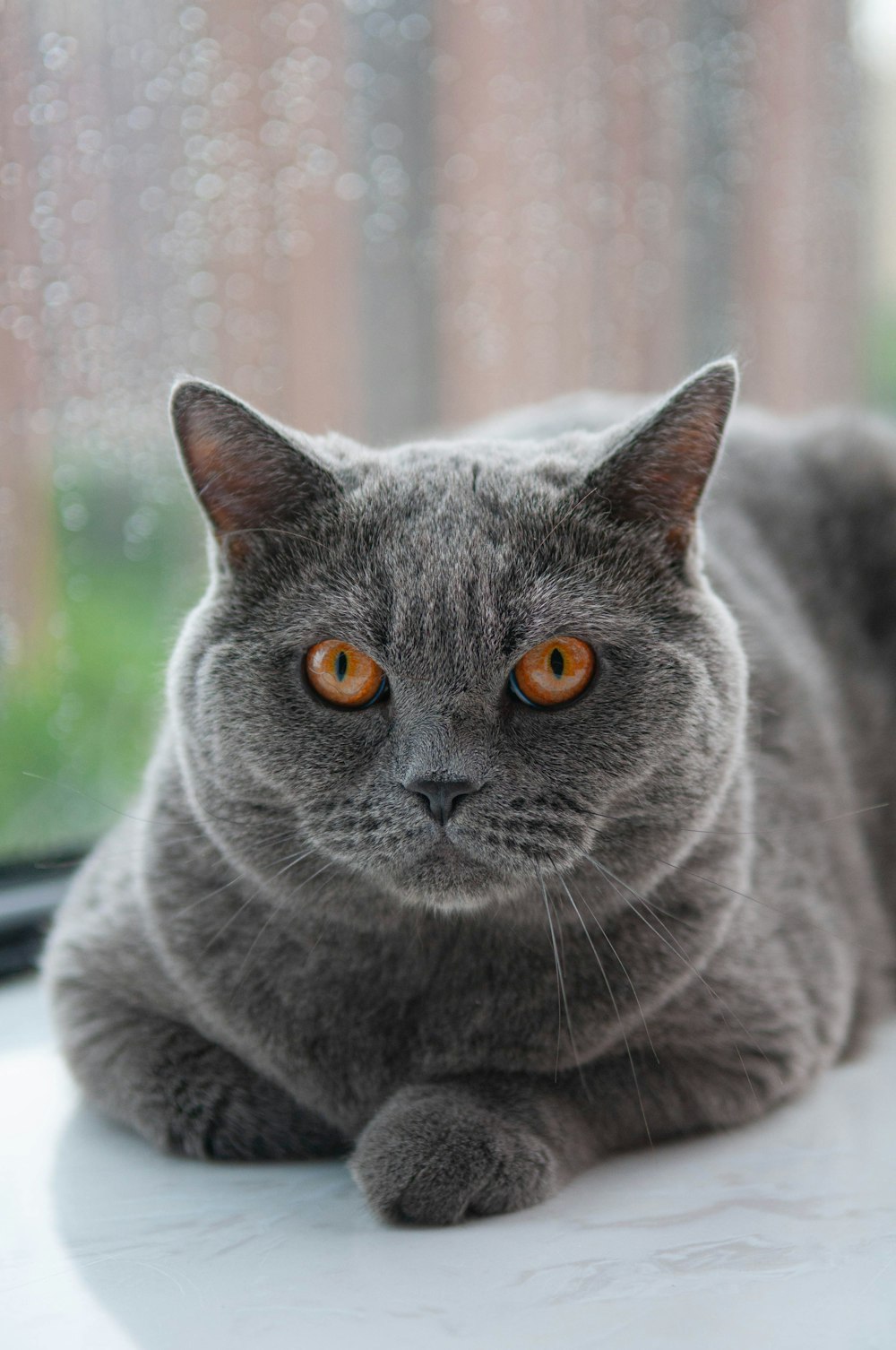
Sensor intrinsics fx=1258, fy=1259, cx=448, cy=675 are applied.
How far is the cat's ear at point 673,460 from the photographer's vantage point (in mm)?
963

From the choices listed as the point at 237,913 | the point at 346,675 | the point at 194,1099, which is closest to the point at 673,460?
the point at 346,675

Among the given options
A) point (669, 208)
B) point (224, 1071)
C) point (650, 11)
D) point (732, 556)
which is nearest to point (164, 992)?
point (224, 1071)

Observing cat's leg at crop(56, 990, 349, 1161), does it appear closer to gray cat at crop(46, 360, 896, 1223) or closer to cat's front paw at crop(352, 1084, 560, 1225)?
gray cat at crop(46, 360, 896, 1223)

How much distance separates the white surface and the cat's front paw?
2cm

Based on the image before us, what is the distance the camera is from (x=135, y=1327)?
2.75ft

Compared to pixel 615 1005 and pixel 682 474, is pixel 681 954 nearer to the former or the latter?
pixel 615 1005

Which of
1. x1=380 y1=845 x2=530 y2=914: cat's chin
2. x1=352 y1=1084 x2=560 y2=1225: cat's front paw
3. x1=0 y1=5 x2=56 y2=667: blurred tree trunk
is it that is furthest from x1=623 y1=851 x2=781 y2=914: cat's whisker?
x1=0 y1=5 x2=56 y2=667: blurred tree trunk

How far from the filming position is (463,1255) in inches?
35.6

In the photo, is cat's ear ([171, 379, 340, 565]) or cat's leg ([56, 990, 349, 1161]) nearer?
cat's ear ([171, 379, 340, 565])

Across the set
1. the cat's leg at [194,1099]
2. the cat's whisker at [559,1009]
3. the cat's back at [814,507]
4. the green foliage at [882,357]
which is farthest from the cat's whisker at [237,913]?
the green foliage at [882,357]

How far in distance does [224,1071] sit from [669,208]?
1851 millimetres

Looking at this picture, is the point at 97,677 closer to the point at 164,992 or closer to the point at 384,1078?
the point at 164,992

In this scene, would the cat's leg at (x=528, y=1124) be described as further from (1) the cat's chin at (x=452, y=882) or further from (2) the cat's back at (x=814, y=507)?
(2) the cat's back at (x=814, y=507)

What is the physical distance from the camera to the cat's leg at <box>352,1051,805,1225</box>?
37.3 inches
